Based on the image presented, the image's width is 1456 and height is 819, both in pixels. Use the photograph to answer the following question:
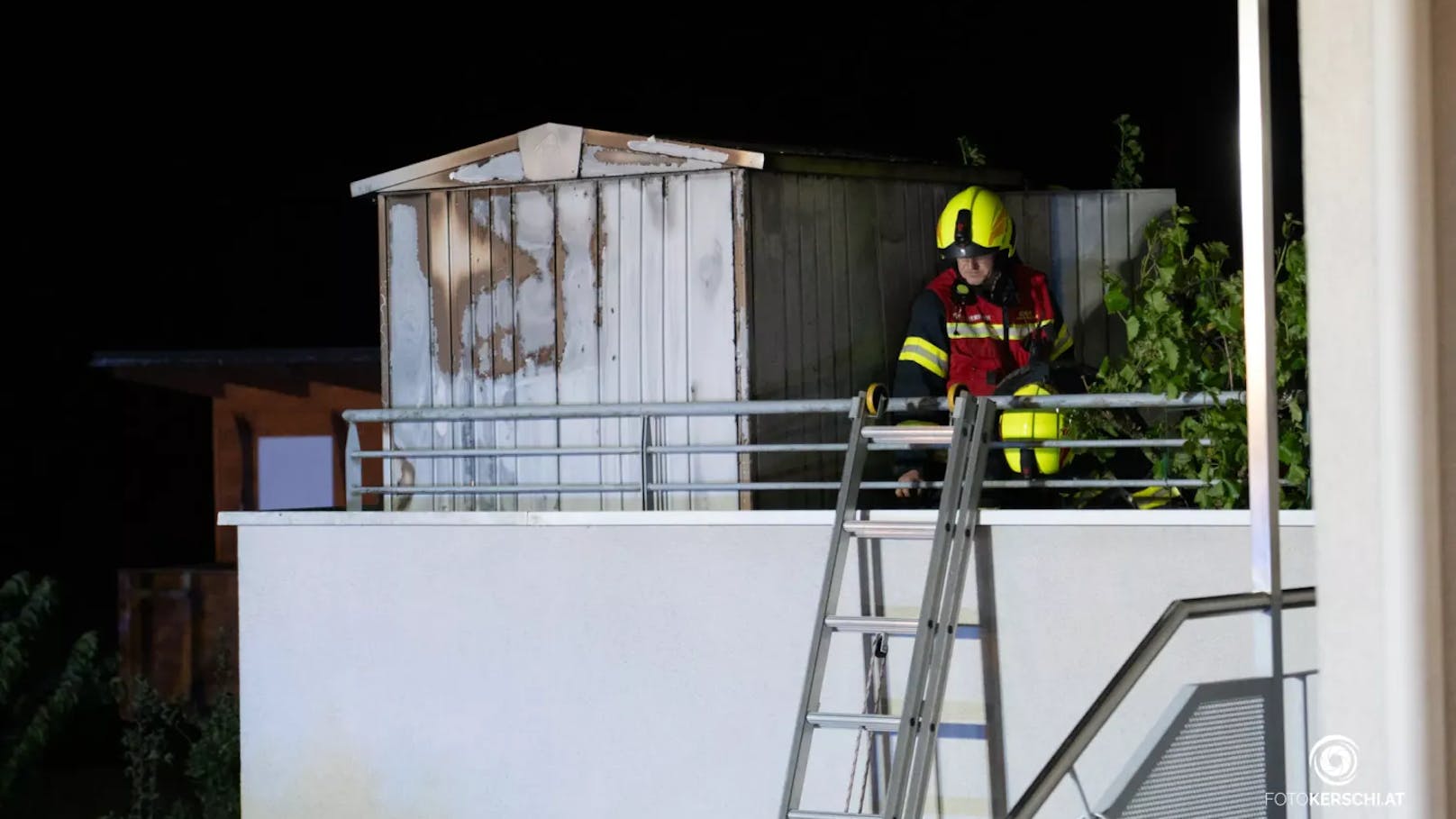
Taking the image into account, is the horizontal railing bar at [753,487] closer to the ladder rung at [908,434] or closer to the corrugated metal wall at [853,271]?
the ladder rung at [908,434]

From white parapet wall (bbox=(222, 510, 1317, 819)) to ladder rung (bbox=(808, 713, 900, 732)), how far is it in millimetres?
432

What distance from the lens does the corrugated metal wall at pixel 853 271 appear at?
7.57 meters

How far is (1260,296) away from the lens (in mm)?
3848

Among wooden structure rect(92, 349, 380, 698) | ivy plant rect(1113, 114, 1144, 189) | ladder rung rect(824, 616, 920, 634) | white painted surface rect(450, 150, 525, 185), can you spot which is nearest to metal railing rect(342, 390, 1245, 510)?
ladder rung rect(824, 616, 920, 634)

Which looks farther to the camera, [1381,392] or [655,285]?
[655,285]

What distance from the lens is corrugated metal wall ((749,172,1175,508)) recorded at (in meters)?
7.57

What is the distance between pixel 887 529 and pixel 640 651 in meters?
1.27

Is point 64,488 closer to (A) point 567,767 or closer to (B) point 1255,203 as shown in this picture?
(A) point 567,767

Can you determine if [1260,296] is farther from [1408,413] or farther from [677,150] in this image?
[677,150]

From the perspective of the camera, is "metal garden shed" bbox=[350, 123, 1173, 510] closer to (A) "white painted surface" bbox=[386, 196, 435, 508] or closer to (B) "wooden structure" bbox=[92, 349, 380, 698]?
(A) "white painted surface" bbox=[386, 196, 435, 508]

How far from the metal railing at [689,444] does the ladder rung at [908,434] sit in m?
0.11

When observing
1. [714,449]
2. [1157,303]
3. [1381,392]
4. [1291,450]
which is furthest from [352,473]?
[1381,392]

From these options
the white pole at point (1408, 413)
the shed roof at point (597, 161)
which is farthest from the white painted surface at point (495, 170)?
the white pole at point (1408, 413)

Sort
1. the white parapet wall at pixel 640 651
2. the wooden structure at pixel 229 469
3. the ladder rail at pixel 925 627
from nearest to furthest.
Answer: the ladder rail at pixel 925 627 → the white parapet wall at pixel 640 651 → the wooden structure at pixel 229 469
